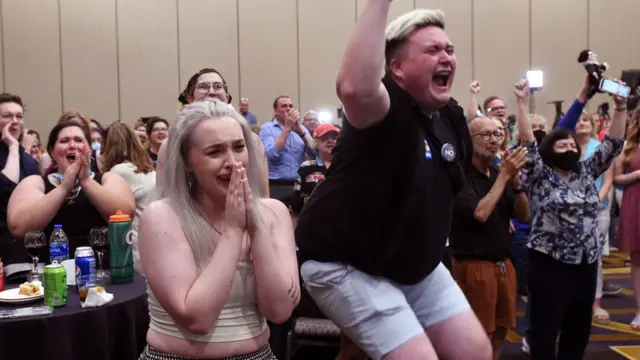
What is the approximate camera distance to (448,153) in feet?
5.85

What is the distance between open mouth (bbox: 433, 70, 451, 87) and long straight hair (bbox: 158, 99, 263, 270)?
570mm

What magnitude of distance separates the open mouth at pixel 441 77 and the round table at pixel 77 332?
1.37 metres

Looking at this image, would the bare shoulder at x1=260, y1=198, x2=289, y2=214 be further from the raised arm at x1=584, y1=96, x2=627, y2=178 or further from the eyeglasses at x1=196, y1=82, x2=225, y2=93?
the raised arm at x1=584, y1=96, x2=627, y2=178

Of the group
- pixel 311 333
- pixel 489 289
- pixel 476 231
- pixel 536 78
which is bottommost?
pixel 311 333

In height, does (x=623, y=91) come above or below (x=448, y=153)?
above

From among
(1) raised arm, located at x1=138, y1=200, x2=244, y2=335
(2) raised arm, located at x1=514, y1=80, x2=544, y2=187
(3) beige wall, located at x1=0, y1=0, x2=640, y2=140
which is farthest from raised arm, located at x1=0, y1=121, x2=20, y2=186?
(3) beige wall, located at x1=0, y1=0, x2=640, y2=140

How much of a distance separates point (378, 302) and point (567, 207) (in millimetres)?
1804

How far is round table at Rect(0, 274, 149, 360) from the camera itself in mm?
1965

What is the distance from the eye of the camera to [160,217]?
64.9 inches

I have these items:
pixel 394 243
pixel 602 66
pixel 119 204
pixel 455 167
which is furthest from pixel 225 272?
pixel 602 66

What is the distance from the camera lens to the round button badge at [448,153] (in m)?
1.78

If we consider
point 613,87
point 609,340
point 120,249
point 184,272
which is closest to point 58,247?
point 120,249

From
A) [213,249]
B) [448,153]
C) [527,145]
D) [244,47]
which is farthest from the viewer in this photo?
[244,47]

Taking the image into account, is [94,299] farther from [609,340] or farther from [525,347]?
[609,340]
